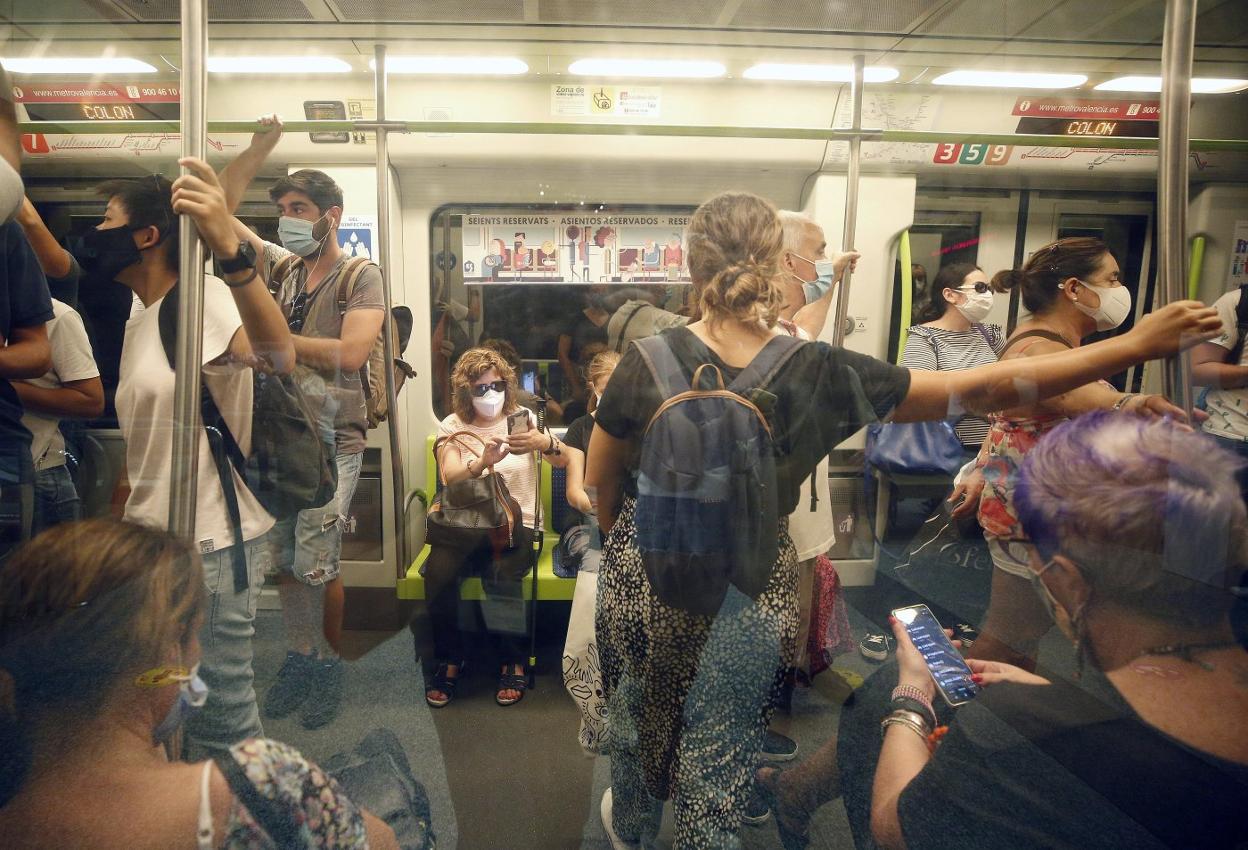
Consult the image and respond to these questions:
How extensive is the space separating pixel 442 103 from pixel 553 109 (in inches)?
9.0

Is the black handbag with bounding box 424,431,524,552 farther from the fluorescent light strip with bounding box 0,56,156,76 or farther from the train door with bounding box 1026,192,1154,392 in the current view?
the train door with bounding box 1026,192,1154,392

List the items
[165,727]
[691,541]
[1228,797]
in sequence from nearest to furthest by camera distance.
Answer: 1. [1228,797]
2. [165,727]
3. [691,541]

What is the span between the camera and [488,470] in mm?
1353

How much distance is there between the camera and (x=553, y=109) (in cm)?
123

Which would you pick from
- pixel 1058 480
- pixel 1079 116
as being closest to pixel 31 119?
pixel 1058 480

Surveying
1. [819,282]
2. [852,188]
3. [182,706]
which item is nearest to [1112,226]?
[852,188]

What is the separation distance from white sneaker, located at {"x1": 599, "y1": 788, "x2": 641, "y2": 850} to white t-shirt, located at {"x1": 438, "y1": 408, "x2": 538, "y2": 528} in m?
0.75

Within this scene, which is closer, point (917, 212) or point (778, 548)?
point (778, 548)

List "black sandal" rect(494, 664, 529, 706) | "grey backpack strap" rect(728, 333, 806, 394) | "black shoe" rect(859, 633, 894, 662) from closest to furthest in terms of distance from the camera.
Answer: "grey backpack strap" rect(728, 333, 806, 394) < "black shoe" rect(859, 633, 894, 662) < "black sandal" rect(494, 664, 529, 706)

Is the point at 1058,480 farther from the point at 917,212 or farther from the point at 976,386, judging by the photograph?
the point at 917,212

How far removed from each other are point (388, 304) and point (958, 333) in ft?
3.98

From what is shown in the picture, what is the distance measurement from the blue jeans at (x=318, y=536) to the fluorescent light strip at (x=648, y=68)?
3.17 feet

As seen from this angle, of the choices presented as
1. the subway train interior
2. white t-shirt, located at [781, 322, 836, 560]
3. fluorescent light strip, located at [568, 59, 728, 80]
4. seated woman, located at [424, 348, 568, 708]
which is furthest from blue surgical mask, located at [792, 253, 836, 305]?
seated woman, located at [424, 348, 568, 708]

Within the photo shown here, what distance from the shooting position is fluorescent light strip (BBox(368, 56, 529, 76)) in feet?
4.00
